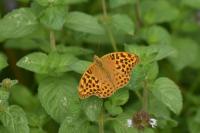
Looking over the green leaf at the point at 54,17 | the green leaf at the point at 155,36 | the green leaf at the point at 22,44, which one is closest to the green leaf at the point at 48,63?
the green leaf at the point at 54,17

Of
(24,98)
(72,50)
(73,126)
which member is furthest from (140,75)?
(24,98)

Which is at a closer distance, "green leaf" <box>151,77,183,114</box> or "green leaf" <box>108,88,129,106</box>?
"green leaf" <box>108,88,129,106</box>

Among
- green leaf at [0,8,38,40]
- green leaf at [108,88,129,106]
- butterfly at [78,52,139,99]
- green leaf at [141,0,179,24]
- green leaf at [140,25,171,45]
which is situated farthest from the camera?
green leaf at [141,0,179,24]

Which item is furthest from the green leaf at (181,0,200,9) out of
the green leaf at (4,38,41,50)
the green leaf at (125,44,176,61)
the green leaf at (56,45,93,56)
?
the green leaf at (4,38,41,50)

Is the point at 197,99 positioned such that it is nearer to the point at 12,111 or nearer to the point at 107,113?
the point at 107,113

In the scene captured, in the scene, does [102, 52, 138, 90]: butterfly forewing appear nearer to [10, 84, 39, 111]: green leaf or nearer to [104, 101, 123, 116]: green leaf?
[104, 101, 123, 116]: green leaf

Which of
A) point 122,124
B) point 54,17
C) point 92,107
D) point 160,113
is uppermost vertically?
point 54,17

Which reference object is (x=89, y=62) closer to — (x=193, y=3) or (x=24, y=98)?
(x=24, y=98)
